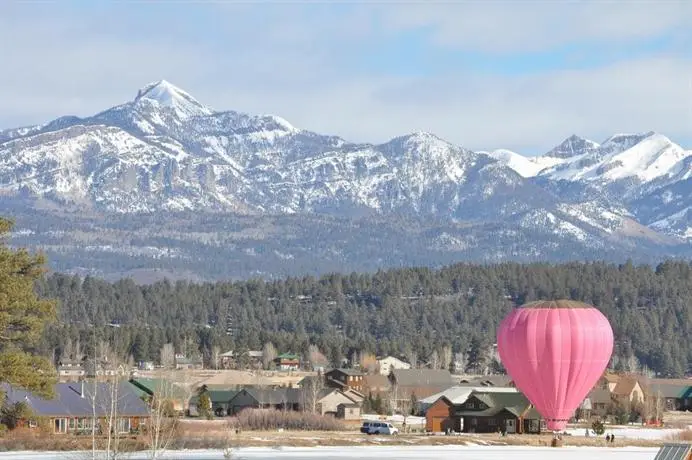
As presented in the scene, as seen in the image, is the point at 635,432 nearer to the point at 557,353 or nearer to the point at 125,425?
the point at 557,353

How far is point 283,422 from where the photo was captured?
13738 centimetres

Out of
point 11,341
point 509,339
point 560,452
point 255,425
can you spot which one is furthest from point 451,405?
point 11,341

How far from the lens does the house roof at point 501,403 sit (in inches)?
5527

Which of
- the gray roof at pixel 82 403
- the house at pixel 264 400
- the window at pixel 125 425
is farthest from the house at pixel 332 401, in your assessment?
the window at pixel 125 425

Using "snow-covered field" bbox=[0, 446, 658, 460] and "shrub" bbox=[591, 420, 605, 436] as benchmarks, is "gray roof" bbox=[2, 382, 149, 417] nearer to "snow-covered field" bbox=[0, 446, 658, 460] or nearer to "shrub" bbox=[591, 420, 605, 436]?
"snow-covered field" bbox=[0, 446, 658, 460]

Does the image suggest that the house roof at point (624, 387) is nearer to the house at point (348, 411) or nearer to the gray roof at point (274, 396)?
the house at point (348, 411)

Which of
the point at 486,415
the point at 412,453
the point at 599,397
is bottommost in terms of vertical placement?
the point at 412,453

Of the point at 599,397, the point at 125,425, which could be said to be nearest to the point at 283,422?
the point at 125,425

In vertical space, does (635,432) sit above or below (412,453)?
above

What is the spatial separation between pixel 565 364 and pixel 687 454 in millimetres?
46521

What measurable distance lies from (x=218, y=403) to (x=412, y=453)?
7458 centimetres

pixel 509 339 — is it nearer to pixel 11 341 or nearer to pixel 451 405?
pixel 451 405

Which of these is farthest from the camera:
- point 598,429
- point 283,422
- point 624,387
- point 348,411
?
point 624,387

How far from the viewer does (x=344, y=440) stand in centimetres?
11412
